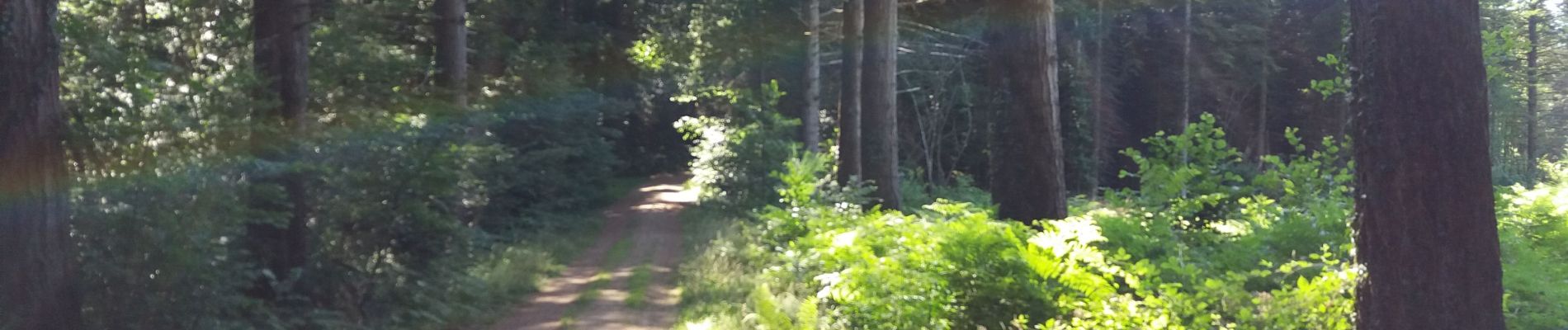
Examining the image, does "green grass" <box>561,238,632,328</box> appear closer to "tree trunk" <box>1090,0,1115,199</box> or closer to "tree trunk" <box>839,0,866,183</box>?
"tree trunk" <box>839,0,866,183</box>

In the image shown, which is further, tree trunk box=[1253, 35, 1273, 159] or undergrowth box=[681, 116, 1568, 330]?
tree trunk box=[1253, 35, 1273, 159]

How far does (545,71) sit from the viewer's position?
77.2 feet

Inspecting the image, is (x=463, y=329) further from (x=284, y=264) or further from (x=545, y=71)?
(x=545, y=71)

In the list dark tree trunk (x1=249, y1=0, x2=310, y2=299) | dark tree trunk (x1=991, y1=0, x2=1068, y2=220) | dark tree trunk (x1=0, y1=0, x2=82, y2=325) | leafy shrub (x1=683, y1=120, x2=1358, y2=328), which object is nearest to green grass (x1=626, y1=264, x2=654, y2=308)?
leafy shrub (x1=683, y1=120, x2=1358, y2=328)

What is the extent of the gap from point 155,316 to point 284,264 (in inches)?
131

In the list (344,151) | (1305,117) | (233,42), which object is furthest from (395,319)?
(1305,117)

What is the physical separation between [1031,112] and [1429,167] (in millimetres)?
6386

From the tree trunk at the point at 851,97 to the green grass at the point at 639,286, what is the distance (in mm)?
6036

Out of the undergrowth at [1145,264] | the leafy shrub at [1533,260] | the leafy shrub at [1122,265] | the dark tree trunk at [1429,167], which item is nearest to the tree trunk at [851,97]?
the undergrowth at [1145,264]

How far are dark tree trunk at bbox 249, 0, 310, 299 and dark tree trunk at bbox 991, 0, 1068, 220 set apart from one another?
6.69 meters

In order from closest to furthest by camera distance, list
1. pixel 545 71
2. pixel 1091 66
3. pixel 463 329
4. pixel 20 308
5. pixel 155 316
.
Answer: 1. pixel 20 308
2. pixel 155 316
3. pixel 463 329
4. pixel 545 71
5. pixel 1091 66

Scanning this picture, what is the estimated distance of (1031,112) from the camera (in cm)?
1273

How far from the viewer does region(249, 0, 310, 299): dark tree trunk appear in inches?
432

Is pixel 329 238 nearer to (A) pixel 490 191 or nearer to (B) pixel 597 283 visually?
(B) pixel 597 283
